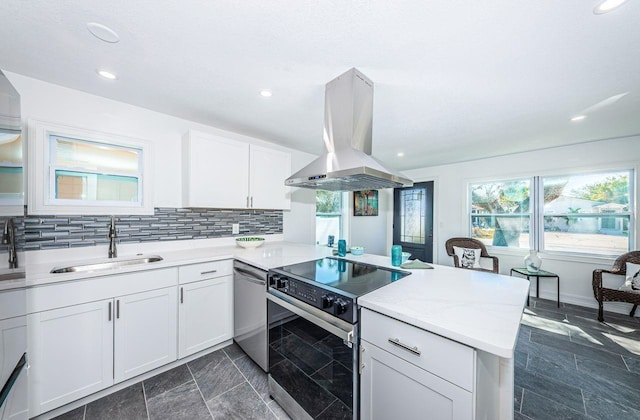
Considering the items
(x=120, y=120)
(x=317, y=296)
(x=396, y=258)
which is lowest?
(x=317, y=296)

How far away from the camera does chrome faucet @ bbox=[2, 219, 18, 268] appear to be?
983mm

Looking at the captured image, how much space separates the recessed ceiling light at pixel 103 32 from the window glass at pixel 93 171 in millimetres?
1100

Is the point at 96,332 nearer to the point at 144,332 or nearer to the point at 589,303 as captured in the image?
the point at 144,332

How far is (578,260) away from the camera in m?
3.30

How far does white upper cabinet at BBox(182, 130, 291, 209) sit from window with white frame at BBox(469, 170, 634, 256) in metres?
3.76

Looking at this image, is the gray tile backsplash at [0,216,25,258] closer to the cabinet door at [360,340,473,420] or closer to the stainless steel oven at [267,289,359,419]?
the stainless steel oven at [267,289,359,419]

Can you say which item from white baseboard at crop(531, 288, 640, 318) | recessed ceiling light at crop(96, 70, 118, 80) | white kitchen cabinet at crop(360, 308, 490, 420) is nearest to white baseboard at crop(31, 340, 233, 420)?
white kitchen cabinet at crop(360, 308, 490, 420)

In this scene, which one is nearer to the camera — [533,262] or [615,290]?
[615,290]

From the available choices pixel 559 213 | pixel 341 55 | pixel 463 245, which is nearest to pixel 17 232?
pixel 341 55

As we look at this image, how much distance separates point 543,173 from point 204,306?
4956 millimetres

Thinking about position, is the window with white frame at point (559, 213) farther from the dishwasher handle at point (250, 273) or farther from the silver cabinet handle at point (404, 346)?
the dishwasher handle at point (250, 273)

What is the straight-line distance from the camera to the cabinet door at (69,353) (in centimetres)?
138

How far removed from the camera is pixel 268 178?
2957 mm

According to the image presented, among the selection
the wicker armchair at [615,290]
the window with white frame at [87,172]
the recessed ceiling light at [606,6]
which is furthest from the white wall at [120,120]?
the wicker armchair at [615,290]
